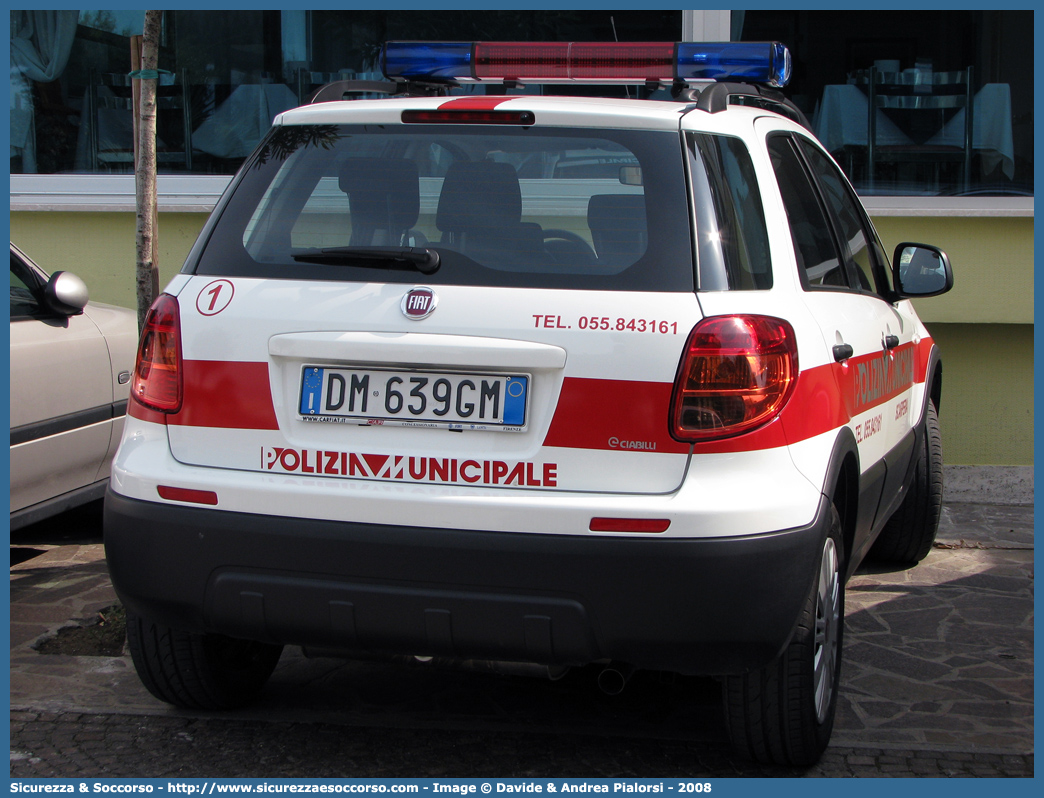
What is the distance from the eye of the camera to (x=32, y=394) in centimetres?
460

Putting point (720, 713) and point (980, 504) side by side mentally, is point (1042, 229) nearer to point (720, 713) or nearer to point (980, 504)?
point (980, 504)

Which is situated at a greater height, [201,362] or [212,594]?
[201,362]

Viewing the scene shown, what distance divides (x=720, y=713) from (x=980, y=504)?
12.7 ft

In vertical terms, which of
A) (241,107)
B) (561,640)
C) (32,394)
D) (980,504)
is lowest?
(980,504)

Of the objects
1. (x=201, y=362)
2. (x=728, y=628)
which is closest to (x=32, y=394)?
(x=201, y=362)

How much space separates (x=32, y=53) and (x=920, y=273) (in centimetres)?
637

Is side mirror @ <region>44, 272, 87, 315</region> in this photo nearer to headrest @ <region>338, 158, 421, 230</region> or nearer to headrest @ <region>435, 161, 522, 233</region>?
headrest @ <region>338, 158, 421, 230</region>

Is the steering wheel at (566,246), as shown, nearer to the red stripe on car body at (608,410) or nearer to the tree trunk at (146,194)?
the red stripe on car body at (608,410)

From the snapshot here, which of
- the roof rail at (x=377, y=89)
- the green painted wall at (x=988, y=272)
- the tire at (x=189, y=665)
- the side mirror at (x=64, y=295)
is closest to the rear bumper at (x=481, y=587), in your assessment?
the tire at (x=189, y=665)

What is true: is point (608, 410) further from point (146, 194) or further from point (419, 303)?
point (146, 194)

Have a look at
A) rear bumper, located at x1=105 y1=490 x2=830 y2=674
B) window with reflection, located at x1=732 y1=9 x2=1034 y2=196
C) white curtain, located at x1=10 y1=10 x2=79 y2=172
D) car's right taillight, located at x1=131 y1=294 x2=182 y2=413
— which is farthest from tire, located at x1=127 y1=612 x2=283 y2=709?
white curtain, located at x1=10 y1=10 x2=79 y2=172

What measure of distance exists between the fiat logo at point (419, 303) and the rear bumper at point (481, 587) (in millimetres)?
501

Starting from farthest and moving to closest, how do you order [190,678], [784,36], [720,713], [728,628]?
[784,36] → [720,713] → [190,678] → [728,628]

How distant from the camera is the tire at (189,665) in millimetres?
3209
